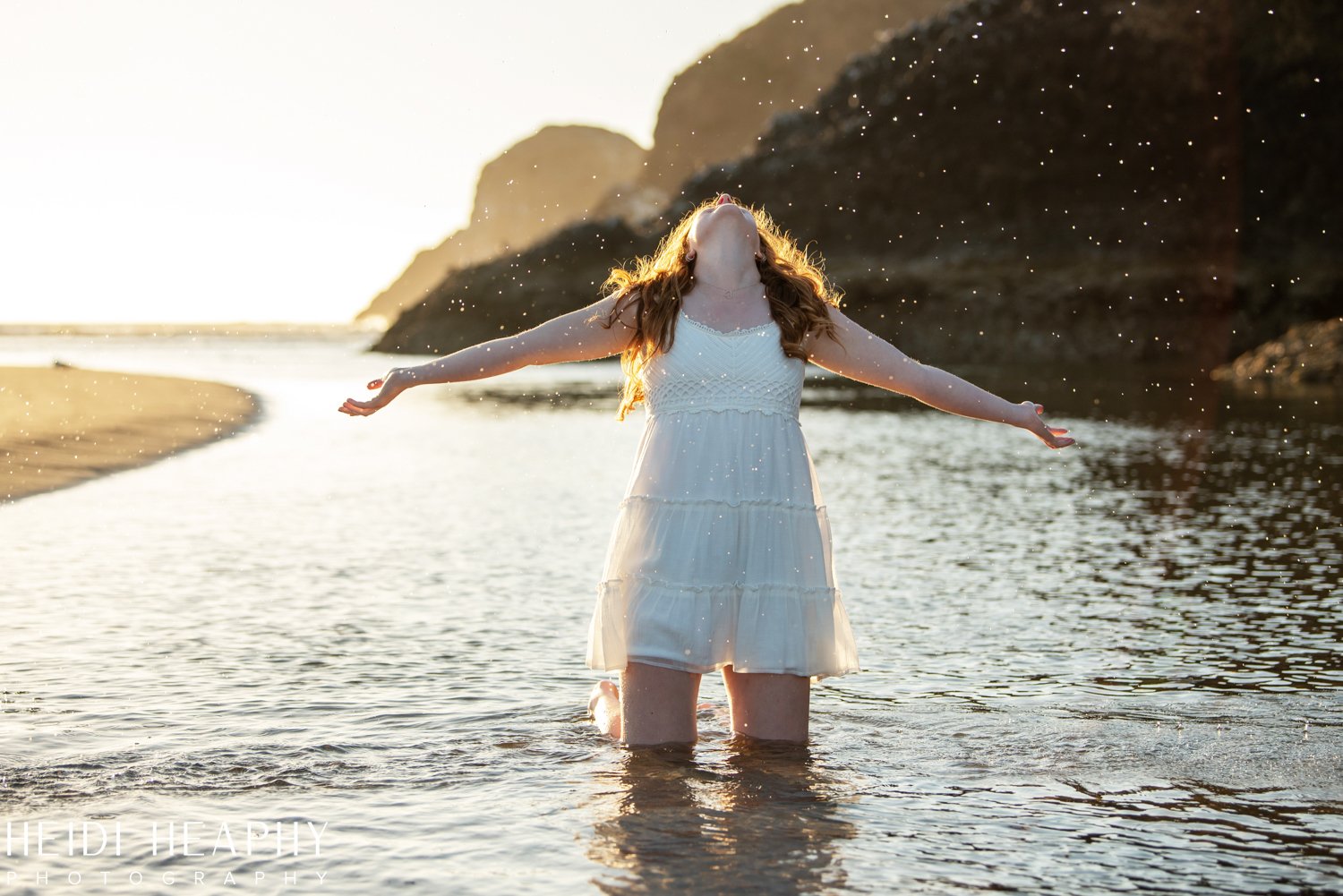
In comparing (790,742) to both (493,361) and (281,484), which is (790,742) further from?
(281,484)

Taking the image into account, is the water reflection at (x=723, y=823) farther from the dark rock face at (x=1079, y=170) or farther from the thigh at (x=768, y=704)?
the dark rock face at (x=1079, y=170)

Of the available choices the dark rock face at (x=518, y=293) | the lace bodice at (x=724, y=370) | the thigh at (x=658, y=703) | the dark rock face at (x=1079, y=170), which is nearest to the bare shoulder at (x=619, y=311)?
the lace bodice at (x=724, y=370)

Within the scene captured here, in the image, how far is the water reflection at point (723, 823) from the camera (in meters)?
4.46

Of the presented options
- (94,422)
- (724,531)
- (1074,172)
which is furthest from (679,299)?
(1074,172)

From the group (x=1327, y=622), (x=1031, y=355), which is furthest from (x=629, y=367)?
(x=1031, y=355)

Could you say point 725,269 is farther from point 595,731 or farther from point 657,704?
point 595,731

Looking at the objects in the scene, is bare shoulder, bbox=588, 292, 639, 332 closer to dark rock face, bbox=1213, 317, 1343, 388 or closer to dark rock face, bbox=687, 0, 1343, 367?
dark rock face, bbox=1213, 317, 1343, 388

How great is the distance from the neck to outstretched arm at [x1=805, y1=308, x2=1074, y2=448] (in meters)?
0.32

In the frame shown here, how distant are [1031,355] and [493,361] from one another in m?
77.7

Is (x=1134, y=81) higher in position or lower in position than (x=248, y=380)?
higher

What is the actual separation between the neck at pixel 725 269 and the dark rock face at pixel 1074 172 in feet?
262

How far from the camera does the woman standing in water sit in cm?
542

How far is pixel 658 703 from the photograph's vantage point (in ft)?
18.4

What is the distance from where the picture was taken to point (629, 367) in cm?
565
